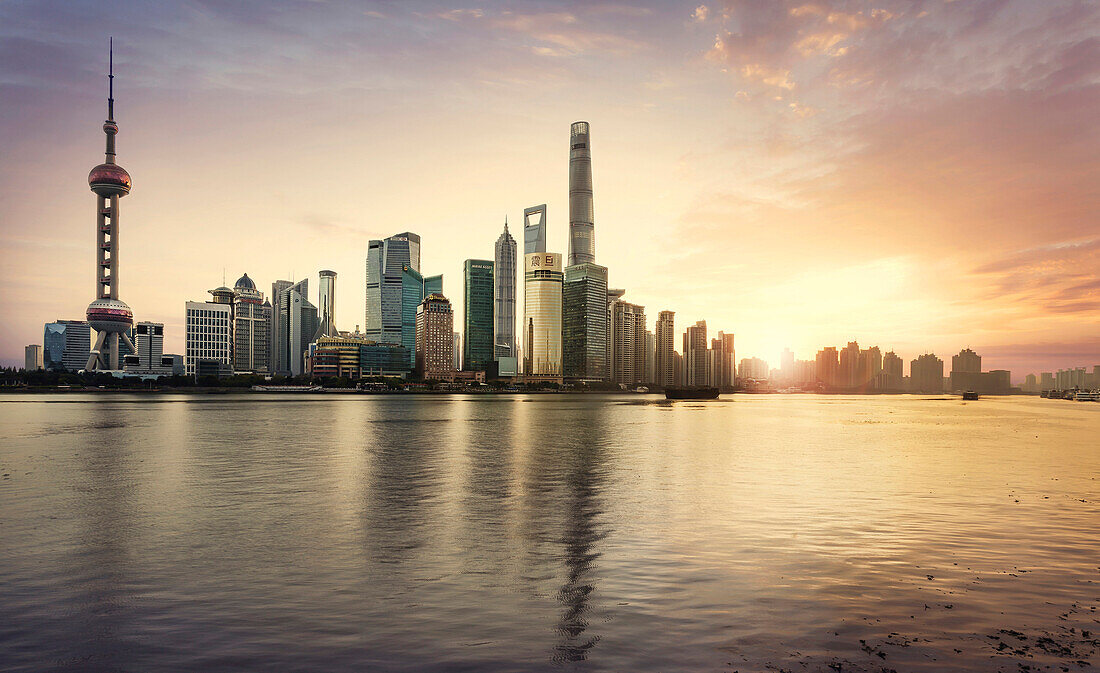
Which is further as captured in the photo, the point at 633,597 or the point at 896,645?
the point at 633,597

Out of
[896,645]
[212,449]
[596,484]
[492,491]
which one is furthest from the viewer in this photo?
[212,449]

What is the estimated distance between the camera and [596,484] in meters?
43.2

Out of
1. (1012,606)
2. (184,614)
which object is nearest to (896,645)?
(1012,606)

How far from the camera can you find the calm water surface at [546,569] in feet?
48.5

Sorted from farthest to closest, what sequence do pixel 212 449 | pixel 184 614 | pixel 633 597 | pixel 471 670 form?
pixel 212 449 < pixel 633 597 < pixel 184 614 < pixel 471 670

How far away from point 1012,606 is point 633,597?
10850 mm

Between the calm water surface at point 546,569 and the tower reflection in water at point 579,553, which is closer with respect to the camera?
the calm water surface at point 546,569

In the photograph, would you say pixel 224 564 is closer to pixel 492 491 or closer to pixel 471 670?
pixel 471 670

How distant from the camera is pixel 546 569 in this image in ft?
72.0

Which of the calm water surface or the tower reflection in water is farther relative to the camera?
the tower reflection in water

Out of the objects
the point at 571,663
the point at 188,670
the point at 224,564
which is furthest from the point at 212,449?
the point at 571,663

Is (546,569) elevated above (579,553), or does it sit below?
above

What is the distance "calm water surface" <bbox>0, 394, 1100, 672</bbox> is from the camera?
1478cm

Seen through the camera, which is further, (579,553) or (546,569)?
(579,553)
